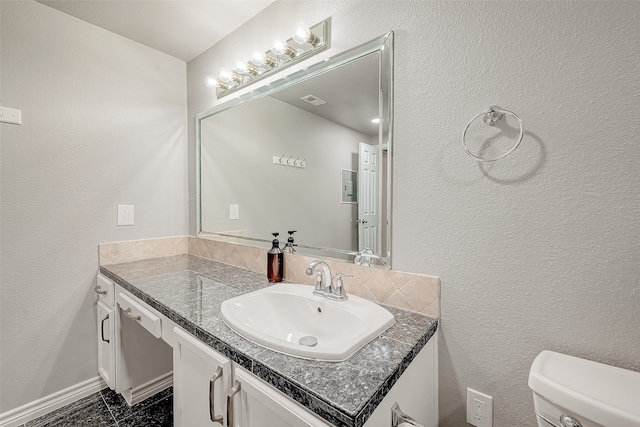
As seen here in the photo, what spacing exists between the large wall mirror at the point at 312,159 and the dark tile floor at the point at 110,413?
3.37ft

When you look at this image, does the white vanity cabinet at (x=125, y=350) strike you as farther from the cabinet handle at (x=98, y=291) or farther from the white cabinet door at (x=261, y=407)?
the white cabinet door at (x=261, y=407)

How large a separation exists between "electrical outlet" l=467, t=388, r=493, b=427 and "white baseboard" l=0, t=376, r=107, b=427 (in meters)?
2.04

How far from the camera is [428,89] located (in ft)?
3.18

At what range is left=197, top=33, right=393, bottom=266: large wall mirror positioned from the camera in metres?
1.10

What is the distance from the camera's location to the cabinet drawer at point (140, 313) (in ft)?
3.67

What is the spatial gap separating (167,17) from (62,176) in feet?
3.53

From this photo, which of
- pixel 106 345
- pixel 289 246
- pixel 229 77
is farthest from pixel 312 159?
pixel 106 345

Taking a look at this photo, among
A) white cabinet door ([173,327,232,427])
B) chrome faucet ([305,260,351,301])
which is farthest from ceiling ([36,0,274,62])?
white cabinet door ([173,327,232,427])

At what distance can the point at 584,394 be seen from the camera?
58cm

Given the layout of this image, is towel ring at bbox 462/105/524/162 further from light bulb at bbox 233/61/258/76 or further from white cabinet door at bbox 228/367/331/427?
light bulb at bbox 233/61/258/76

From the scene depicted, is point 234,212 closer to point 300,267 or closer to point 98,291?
point 300,267

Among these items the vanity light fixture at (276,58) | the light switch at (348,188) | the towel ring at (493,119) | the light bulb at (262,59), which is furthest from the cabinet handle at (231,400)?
the light bulb at (262,59)

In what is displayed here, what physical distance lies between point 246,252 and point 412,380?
113 cm

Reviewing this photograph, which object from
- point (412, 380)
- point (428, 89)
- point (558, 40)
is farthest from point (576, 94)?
point (412, 380)
